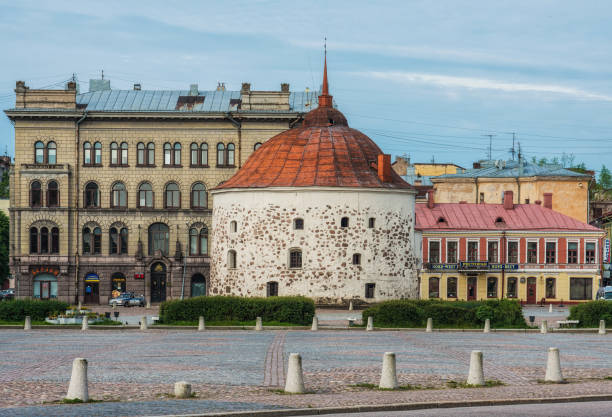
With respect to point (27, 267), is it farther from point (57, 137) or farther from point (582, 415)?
point (582, 415)

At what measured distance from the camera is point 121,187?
8188cm

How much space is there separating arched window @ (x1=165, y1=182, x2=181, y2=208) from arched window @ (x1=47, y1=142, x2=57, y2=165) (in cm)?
960

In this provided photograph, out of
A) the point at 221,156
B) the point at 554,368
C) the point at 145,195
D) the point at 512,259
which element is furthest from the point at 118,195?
the point at 554,368

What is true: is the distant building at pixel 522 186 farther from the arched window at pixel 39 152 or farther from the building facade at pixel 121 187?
the arched window at pixel 39 152

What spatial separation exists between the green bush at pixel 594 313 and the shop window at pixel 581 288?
112 feet

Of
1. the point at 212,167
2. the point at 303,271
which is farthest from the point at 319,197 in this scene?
the point at 212,167

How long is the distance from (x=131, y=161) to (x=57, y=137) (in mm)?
6344

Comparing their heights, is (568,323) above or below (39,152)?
below

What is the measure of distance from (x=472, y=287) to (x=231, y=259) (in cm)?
2114

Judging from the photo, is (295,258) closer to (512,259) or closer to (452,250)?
(452,250)

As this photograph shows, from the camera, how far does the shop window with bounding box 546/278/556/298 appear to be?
78062 millimetres

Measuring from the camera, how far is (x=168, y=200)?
82125mm

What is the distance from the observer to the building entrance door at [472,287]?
7819 centimetres

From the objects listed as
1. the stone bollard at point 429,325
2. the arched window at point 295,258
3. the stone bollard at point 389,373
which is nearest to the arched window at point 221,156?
the arched window at point 295,258
